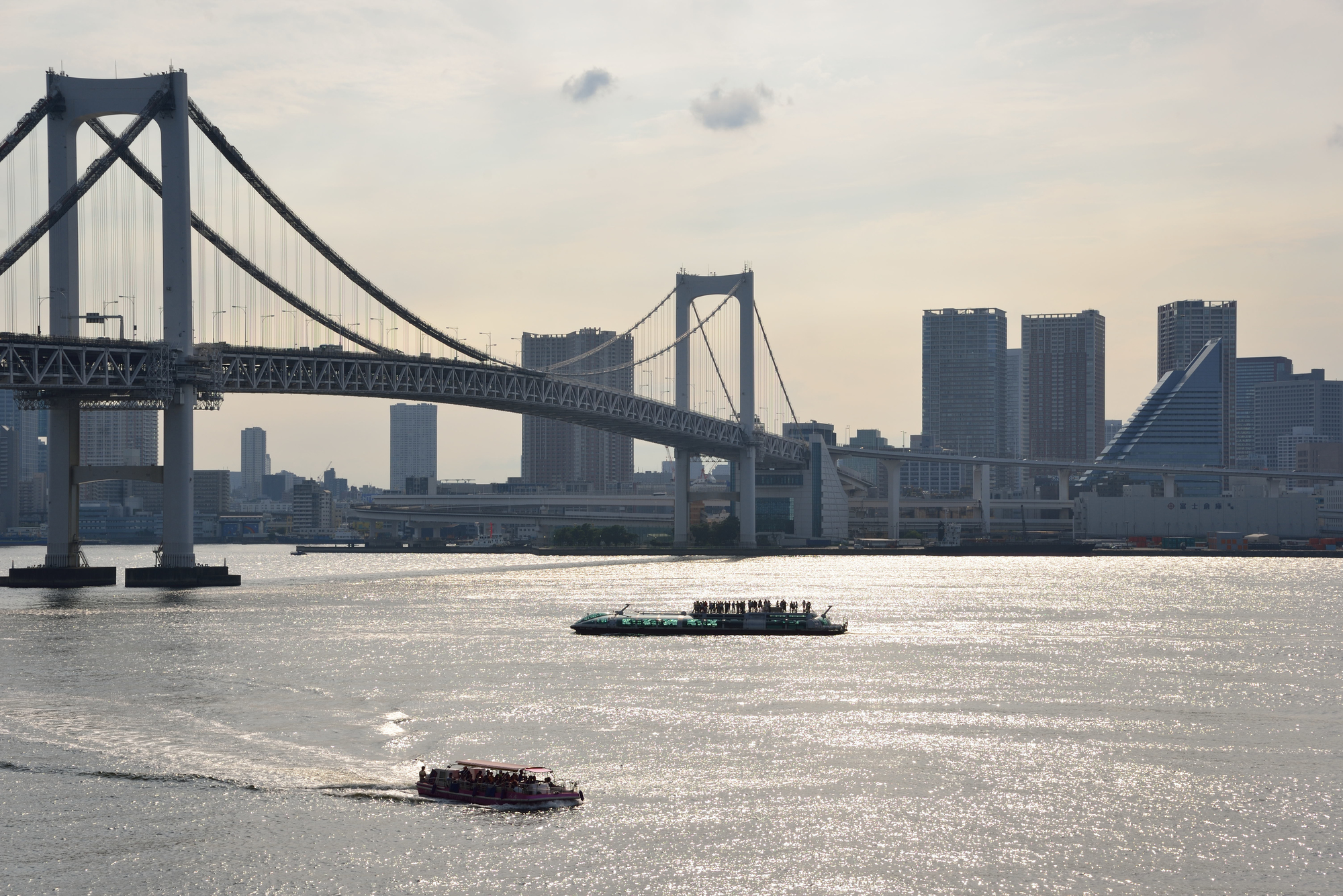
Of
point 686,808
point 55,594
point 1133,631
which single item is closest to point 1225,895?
point 686,808

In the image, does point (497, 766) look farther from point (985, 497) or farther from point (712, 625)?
point (985, 497)

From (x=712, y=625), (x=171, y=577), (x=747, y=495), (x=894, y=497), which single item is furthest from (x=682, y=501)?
(x=712, y=625)

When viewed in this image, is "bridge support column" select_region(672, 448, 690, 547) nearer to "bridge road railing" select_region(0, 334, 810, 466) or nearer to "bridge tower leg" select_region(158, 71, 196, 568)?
"bridge road railing" select_region(0, 334, 810, 466)

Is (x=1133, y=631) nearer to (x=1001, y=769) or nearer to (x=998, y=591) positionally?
(x=998, y=591)

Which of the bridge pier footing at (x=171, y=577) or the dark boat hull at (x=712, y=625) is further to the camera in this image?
the bridge pier footing at (x=171, y=577)

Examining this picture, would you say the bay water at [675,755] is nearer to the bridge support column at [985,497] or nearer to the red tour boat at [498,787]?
the red tour boat at [498,787]

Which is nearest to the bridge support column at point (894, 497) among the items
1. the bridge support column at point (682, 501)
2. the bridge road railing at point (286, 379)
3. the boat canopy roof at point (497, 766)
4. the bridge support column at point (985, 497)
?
the bridge support column at point (985, 497)
